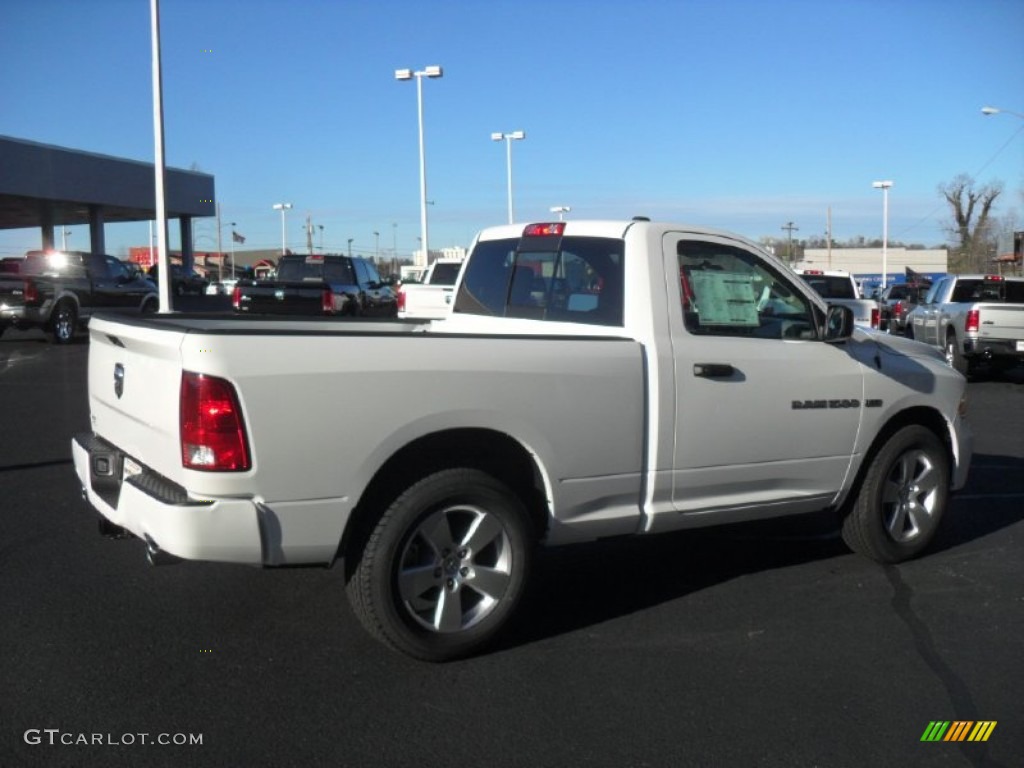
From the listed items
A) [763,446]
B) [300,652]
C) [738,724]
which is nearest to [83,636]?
[300,652]

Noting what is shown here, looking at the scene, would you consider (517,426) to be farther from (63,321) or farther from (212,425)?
(63,321)

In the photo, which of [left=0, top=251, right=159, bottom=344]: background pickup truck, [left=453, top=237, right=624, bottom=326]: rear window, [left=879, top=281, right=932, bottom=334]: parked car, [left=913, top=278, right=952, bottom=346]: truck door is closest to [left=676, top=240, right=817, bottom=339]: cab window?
[left=453, top=237, right=624, bottom=326]: rear window

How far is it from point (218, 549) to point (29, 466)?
17.4 ft

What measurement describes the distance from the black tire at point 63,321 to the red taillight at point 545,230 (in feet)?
56.6

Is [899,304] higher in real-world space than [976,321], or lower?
lower

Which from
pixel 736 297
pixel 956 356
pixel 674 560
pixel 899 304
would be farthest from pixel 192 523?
pixel 899 304

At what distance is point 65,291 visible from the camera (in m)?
21.0

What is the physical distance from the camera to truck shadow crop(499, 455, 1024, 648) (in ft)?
17.2

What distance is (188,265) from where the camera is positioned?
5691cm

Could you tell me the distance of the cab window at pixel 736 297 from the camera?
17.4 feet

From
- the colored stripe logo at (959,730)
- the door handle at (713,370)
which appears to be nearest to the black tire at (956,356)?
the door handle at (713,370)

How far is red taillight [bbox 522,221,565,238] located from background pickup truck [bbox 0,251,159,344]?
1700 centimetres

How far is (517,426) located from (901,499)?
9.13ft

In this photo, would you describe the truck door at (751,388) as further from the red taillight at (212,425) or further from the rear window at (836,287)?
the rear window at (836,287)
